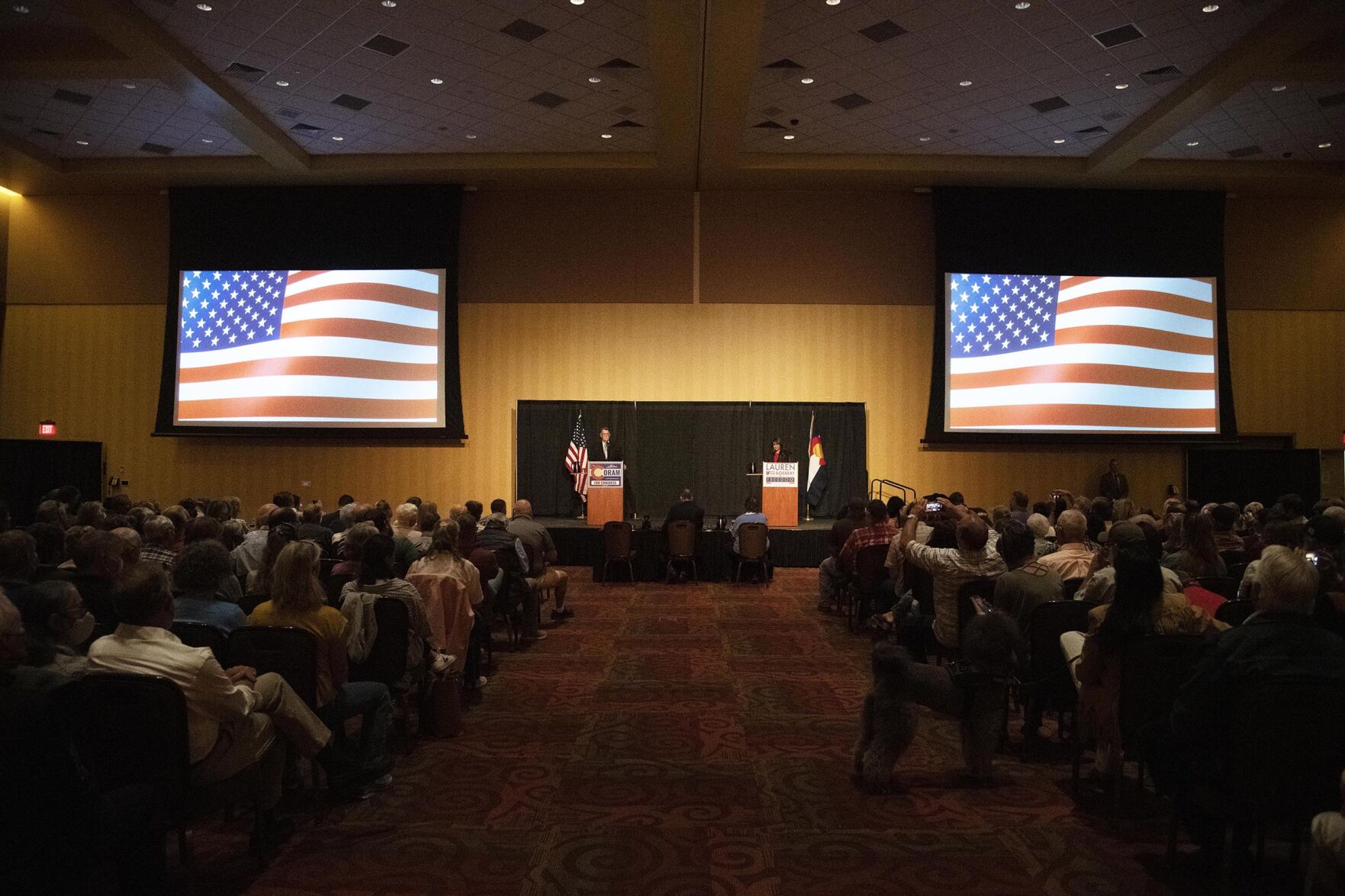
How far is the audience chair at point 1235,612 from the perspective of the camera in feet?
13.8

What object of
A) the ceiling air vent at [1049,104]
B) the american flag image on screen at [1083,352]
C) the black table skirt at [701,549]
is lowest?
the black table skirt at [701,549]

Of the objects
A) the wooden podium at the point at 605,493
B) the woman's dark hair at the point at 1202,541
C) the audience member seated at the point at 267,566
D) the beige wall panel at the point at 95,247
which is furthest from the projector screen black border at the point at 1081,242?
the beige wall panel at the point at 95,247

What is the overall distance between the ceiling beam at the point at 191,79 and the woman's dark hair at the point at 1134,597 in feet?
31.5

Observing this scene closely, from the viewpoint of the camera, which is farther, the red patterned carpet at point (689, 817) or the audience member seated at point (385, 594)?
the audience member seated at point (385, 594)

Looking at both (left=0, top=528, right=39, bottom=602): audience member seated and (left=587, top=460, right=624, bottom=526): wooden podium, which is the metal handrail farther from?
(left=0, top=528, right=39, bottom=602): audience member seated

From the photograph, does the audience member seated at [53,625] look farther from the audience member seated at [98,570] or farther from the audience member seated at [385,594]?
the audience member seated at [385,594]

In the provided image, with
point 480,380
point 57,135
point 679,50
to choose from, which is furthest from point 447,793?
point 57,135

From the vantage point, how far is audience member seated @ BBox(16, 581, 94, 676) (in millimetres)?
2727

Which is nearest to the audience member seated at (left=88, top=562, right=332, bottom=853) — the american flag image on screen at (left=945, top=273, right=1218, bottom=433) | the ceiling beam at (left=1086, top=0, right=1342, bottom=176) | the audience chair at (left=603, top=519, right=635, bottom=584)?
the audience chair at (left=603, top=519, right=635, bottom=584)

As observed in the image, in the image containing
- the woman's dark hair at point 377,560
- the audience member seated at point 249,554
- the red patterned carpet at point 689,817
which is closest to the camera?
the red patterned carpet at point 689,817

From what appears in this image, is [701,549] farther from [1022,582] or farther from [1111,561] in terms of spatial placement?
[1022,582]

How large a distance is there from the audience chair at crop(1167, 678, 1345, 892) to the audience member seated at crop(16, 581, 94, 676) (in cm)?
355

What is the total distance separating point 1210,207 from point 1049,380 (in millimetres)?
3647

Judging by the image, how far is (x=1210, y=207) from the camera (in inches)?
528
